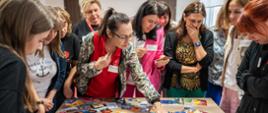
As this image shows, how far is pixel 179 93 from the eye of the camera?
6.79ft

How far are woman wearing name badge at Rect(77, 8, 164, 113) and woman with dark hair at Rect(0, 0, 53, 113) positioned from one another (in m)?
0.74

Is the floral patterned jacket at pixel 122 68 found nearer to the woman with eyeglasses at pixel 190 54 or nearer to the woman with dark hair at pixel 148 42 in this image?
the woman with dark hair at pixel 148 42

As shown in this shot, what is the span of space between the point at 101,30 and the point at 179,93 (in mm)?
806

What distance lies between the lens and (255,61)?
135 centimetres

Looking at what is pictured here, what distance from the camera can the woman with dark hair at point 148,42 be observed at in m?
1.99

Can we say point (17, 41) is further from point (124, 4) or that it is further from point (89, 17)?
point (124, 4)

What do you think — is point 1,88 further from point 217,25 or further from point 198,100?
point 217,25

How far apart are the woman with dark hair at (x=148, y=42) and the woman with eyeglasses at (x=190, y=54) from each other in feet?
0.23

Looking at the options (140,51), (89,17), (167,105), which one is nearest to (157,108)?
(167,105)

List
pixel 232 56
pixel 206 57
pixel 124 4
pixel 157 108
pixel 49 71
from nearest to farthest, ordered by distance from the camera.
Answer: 1. pixel 157 108
2. pixel 49 71
3. pixel 232 56
4. pixel 206 57
5. pixel 124 4

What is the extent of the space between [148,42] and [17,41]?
1.26 metres

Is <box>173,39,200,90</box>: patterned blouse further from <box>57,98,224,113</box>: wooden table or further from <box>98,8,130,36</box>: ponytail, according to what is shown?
<box>98,8,130,36</box>: ponytail

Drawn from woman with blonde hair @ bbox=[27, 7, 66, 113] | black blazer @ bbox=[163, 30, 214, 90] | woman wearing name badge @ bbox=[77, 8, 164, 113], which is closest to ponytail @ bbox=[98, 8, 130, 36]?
woman wearing name badge @ bbox=[77, 8, 164, 113]

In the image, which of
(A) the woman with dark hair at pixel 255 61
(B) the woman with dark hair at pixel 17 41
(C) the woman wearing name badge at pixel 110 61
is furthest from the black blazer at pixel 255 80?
(B) the woman with dark hair at pixel 17 41
